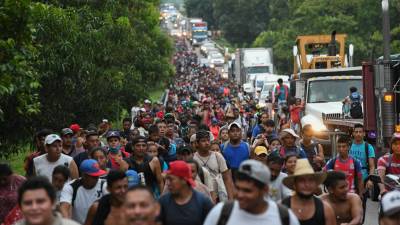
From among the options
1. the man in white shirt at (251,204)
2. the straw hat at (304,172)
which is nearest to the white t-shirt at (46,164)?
the straw hat at (304,172)

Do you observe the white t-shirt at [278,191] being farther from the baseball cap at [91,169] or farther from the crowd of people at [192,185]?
the baseball cap at [91,169]

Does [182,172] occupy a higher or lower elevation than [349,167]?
higher

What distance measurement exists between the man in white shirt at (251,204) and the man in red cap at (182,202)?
128 cm

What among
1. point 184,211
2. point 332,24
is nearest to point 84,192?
point 184,211

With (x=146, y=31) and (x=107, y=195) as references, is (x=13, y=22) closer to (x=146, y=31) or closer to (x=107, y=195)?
(x=107, y=195)

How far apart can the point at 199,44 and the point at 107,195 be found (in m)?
176

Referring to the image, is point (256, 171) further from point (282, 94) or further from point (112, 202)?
point (282, 94)

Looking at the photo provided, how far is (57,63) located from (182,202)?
12.4 meters

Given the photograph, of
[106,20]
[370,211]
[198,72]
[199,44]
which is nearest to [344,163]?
[370,211]

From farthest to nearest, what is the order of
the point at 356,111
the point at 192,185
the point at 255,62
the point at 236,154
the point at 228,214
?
the point at 255,62 < the point at 356,111 < the point at 236,154 < the point at 192,185 < the point at 228,214

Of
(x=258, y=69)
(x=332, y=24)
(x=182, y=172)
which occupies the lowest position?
(x=182, y=172)

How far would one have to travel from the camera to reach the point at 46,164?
13.4 metres

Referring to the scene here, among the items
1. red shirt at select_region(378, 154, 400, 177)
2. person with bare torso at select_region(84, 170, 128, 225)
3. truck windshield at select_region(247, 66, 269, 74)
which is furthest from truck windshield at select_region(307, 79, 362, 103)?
truck windshield at select_region(247, 66, 269, 74)

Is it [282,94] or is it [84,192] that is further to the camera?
[282,94]
